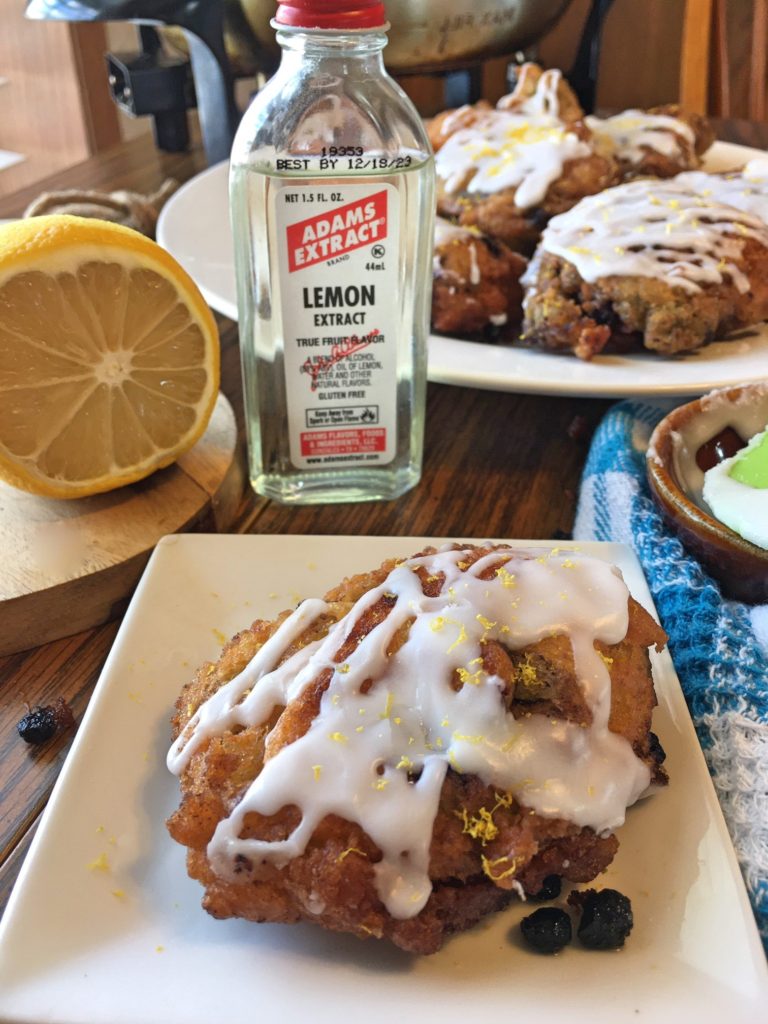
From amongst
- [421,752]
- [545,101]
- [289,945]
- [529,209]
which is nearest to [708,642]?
[421,752]

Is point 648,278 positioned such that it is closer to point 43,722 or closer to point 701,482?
point 701,482

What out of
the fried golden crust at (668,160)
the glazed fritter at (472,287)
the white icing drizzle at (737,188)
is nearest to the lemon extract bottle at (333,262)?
the glazed fritter at (472,287)

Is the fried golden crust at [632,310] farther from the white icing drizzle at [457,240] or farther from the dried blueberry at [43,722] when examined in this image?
the dried blueberry at [43,722]

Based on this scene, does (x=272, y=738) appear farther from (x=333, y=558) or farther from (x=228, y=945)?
(x=333, y=558)

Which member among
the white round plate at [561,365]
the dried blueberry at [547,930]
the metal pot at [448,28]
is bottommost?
the dried blueberry at [547,930]

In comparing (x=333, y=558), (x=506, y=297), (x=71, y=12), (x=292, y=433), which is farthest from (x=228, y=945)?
(x=71, y=12)
